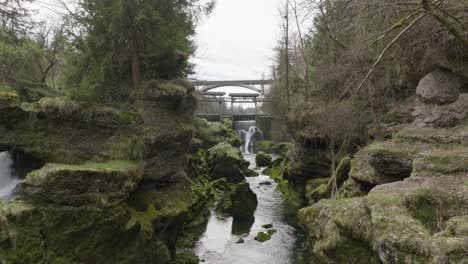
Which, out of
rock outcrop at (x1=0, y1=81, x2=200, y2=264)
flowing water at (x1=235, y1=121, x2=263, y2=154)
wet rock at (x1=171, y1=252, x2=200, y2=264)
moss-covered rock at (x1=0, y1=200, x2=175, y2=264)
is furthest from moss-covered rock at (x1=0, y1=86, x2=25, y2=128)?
flowing water at (x1=235, y1=121, x2=263, y2=154)

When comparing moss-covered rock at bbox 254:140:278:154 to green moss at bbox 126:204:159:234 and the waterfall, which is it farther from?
the waterfall

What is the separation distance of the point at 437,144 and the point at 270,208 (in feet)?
40.4

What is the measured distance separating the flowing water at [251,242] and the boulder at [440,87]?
25.4 feet

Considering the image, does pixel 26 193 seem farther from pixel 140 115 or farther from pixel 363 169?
pixel 363 169

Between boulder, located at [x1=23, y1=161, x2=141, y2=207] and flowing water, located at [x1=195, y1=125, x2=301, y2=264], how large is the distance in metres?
5.06

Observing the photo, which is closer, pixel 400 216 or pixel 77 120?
pixel 400 216

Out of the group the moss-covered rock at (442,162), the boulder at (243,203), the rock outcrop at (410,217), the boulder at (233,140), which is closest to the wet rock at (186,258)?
the boulder at (243,203)

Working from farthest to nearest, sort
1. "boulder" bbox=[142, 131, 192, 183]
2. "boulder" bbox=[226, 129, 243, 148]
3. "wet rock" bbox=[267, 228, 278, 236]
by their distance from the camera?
"boulder" bbox=[226, 129, 243, 148], "wet rock" bbox=[267, 228, 278, 236], "boulder" bbox=[142, 131, 192, 183]

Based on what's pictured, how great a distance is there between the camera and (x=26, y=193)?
860 cm

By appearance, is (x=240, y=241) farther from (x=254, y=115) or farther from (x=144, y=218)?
(x=254, y=115)

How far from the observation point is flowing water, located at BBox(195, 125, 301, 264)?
12672 millimetres

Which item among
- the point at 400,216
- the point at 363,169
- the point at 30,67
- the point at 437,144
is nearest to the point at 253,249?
the point at 363,169

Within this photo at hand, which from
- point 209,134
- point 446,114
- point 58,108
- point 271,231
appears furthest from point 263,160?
point 446,114

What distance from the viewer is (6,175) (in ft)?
33.9
